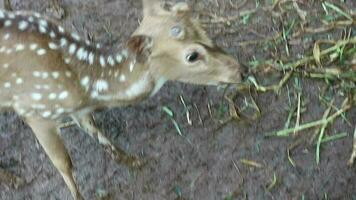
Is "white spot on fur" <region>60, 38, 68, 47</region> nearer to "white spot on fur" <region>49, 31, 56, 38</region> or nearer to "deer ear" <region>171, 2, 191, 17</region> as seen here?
"white spot on fur" <region>49, 31, 56, 38</region>

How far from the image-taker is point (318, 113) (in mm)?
3498

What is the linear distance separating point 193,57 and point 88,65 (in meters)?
0.38

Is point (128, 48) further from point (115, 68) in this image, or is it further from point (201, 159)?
point (201, 159)

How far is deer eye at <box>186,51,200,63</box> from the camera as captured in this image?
112 inches

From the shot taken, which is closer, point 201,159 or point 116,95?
point 116,95

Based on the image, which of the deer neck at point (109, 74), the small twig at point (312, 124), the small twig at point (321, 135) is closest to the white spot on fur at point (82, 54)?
the deer neck at point (109, 74)

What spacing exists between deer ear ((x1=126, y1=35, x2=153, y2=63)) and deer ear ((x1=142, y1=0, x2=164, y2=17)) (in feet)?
0.45

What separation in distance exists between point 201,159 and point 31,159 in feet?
2.32

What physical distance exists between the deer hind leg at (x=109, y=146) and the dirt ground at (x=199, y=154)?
0.03m

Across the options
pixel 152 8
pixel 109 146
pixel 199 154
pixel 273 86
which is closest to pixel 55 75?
pixel 152 8

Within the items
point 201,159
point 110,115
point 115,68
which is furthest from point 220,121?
point 115,68

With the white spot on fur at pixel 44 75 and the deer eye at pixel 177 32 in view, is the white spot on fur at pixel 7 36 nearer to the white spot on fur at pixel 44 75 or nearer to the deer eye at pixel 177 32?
the white spot on fur at pixel 44 75

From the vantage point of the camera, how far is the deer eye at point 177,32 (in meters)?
2.83

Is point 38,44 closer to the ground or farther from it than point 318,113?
farther from it
